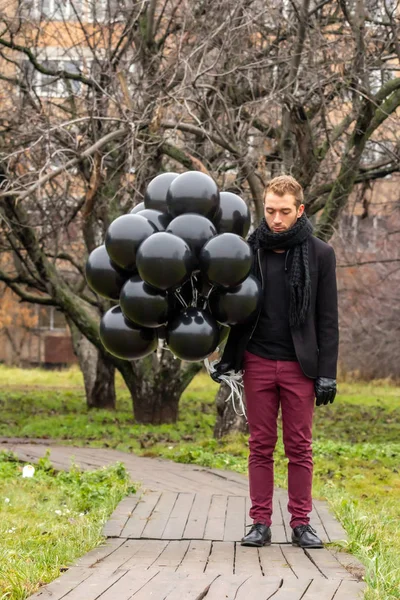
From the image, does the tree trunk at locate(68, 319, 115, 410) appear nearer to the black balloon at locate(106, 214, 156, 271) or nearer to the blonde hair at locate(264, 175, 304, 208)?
the black balloon at locate(106, 214, 156, 271)

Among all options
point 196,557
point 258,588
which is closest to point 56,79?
point 196,557

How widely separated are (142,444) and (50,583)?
7784 millimetres

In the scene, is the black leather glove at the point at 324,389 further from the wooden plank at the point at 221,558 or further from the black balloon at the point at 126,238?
the black balloon at the point at 126,238

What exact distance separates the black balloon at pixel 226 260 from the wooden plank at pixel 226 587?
1769mm

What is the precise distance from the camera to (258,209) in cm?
1223

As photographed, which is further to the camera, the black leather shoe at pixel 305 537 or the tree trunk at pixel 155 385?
the tree trunk at pixel 155 385

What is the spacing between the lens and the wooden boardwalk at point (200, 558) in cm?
434

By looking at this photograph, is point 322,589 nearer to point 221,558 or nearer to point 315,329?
point 221,558

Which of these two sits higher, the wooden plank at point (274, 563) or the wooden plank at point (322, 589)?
the wooden plank at point (322, 589)

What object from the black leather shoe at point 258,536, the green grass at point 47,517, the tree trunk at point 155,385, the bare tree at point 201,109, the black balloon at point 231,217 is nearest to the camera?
the green grass at point 47,517

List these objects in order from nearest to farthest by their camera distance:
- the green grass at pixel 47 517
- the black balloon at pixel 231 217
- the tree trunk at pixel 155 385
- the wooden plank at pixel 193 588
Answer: the wooden plank at pixel 193 588
the green grass at pixel 47 517
the black balloon at pixel 231 217
the tree trunk at pixel 155 385

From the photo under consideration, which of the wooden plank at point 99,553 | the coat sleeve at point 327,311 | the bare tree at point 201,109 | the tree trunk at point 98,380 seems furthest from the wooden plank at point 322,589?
the tree trunk at point 98,380

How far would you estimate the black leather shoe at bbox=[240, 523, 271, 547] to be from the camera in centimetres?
556

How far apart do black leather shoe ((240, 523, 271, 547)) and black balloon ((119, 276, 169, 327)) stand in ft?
4.53
